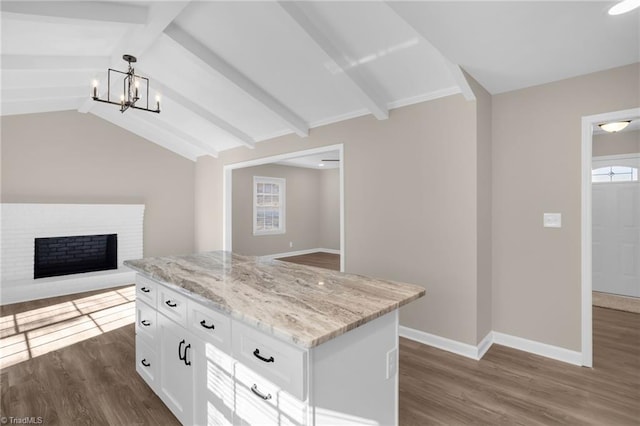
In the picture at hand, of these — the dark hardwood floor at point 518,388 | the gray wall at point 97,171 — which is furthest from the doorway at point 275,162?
the dark hardwood floor at point 518,388

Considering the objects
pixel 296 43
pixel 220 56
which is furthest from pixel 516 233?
pixel 220 56

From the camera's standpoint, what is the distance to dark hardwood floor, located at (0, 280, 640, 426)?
81.0 inches

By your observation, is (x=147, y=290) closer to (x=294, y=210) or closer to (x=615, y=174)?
(x=615, y=174)

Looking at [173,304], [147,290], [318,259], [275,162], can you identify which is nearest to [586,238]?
[173,304]

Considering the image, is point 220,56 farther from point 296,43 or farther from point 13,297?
point 13,297

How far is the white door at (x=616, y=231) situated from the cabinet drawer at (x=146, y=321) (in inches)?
232

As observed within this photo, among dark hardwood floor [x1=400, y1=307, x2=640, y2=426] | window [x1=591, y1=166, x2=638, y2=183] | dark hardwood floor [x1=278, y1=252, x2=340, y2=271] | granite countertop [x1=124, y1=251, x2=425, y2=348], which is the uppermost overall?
window [x1=591, y1=166, x2=638, y2=183]

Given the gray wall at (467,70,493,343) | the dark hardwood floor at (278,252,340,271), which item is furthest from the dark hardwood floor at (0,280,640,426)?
the dark hardwood floor at (278,252,340,271)

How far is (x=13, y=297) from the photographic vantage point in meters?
4.45

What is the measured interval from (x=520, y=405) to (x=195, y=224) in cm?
619

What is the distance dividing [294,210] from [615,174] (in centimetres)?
644

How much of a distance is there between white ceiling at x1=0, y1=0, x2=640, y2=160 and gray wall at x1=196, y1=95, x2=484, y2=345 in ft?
0.83

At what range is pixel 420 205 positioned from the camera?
3230mm

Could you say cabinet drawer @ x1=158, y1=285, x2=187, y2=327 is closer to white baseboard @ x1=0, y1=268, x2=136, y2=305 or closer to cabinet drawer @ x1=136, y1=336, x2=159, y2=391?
cabinet drawer @ x1=136, y1=336, x2=159, y2=391
